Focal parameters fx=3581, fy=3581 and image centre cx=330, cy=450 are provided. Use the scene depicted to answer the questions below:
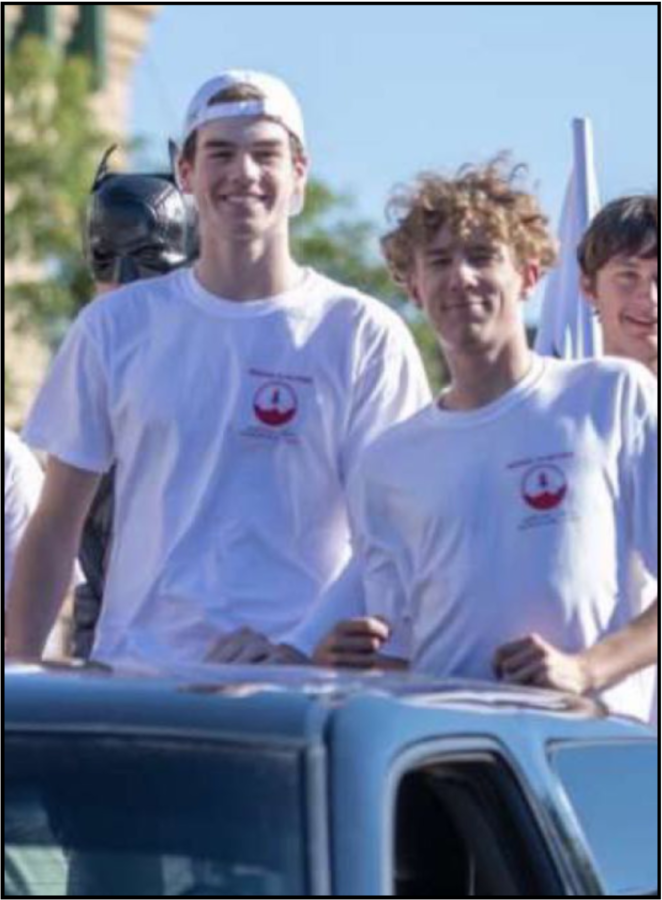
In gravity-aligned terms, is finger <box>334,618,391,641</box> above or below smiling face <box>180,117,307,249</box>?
below

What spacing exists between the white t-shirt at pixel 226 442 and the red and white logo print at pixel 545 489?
561mm

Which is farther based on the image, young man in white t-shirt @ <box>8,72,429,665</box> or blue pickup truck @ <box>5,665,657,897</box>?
young man in white t-shirt @ <box>8,72,429,665</box>

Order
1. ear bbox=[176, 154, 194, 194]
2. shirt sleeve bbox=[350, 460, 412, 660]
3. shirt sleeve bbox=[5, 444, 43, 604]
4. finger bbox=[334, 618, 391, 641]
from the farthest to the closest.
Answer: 1. shirt sleeve bbox=[5, 444, 43, 604]
2. ear bbox=[176, 154, 194, 194]
3. shirt sleeve bbox=[350, 460, 412, 660]
4. finger bbox=[334, 618, 391, 641]

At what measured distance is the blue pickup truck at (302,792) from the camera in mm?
4699

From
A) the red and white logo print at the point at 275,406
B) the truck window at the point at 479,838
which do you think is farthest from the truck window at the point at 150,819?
the red and white logo print at the point at 275,406

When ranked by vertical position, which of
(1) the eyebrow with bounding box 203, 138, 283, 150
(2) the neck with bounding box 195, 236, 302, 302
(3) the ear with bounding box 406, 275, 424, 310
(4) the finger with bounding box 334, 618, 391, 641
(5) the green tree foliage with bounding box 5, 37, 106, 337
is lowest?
(4) the finger with bounding box 334, 618, 391, 641

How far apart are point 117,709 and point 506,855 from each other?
1.97 ft

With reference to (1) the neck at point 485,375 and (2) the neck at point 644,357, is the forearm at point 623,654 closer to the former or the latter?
(1) the neck at point 485,375

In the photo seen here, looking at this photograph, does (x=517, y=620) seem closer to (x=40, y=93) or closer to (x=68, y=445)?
(x=68, y=445)

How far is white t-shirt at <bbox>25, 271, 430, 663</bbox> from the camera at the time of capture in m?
6.52

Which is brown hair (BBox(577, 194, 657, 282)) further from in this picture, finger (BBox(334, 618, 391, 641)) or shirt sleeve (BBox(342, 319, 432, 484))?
finger (BBox(334, 618, 391, 641))

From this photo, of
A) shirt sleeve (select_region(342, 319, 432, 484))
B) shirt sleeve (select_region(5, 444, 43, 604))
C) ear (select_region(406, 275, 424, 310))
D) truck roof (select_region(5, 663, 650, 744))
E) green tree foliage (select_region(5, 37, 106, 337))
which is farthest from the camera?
green tree foliage (select_region(5, 37, 106, 337))

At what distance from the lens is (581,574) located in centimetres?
605

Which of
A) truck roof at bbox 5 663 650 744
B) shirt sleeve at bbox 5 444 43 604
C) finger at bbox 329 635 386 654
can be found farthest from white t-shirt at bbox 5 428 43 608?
truck roof at bbox 5 663 650 744
